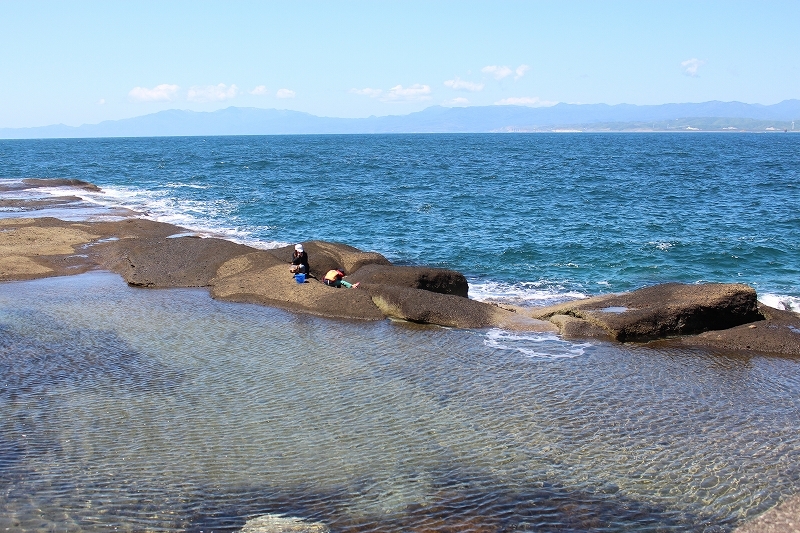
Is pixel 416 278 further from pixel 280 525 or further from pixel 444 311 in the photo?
pixel 280 525

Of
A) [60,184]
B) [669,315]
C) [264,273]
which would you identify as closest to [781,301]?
[669,315]

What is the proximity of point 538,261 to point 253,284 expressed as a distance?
43.4 feet

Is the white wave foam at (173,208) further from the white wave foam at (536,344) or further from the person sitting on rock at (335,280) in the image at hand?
the white wave foam at (536,344)

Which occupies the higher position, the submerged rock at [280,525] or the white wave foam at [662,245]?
the white wave foam at [662,245]

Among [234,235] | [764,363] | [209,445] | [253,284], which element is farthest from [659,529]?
[234,235]

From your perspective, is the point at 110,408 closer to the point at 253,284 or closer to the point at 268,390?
the point at 268,390

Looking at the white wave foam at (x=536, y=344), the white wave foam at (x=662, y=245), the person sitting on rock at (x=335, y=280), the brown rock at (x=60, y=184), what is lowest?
the white wave foam at (x=536, y=344)

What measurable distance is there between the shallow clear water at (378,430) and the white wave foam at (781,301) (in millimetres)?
7567

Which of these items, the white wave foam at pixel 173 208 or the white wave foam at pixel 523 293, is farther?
the white wave foam at pixel 173 208

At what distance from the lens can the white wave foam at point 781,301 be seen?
74.0 ft

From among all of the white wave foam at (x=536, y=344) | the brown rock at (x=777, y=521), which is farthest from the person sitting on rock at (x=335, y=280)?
Answer: the brown rock at (x=777, y=521)

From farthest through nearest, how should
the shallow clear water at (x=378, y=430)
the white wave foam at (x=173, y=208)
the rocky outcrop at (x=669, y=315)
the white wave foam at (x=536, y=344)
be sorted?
the white wave foam at (x=173, y=208)
the rocky outcrop at (x=669, y=315)
the white wave foam at (x=536, y=344)
the shallow clear water at (x=378, y=430)

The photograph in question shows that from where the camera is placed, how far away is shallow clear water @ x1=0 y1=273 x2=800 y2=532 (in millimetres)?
9773

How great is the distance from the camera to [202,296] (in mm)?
21625
